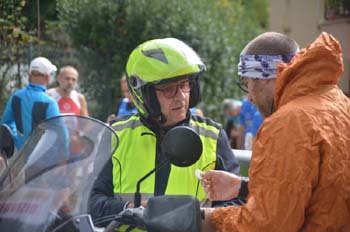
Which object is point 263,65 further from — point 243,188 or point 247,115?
point 247,115

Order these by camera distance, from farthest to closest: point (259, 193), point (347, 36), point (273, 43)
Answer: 1. point (347, 36)
2. point (273, 43)
3. point (259, 193)

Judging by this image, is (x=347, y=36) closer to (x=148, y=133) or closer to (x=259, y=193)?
(x=148, y=133)

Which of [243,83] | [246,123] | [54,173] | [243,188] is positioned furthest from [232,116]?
[54,173]

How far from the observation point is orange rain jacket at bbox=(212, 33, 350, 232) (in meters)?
2.49

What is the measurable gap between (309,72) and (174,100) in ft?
3.15

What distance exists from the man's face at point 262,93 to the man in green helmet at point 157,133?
0.50 m

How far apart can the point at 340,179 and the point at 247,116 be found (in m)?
7.02

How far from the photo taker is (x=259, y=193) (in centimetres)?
253

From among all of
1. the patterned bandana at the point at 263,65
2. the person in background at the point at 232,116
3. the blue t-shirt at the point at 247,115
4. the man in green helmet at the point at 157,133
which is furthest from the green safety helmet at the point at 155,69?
the person in background at the point at 232,116

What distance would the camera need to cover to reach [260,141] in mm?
2594

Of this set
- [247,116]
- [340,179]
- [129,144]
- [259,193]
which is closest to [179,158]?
[259,193]

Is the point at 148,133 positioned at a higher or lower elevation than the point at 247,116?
higher

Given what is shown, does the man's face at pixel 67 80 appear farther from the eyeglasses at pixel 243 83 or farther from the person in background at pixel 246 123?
the eyeglasses at pixel 243 83

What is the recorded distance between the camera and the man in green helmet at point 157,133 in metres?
3.37
